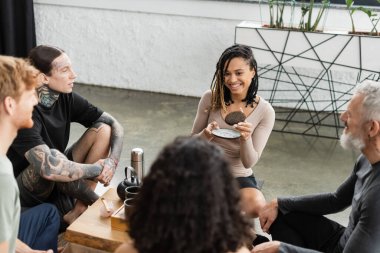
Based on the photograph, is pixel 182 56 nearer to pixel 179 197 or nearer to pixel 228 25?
pixel 228 25

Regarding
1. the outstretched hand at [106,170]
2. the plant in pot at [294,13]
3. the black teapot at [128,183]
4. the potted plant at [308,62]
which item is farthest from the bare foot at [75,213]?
the plant in pot at [294,13]

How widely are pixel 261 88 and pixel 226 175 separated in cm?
341

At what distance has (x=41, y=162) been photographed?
7.07ft

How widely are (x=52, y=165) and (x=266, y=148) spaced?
6.07ft

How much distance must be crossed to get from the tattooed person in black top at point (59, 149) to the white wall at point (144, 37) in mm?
2070

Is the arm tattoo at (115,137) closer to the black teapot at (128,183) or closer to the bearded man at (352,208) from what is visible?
the black teapot at (128,183)

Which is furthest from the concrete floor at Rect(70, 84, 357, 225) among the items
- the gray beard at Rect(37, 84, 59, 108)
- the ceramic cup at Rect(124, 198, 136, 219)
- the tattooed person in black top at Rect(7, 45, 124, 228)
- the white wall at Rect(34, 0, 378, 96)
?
the ceramic cup at Rect(124, 198, 136, 219)

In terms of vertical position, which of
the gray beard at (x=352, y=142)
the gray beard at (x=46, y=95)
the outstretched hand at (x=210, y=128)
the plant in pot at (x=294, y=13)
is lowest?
the outstretched hand at (x=210, y=128)

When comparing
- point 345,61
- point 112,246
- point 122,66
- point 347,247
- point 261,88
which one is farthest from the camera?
point 122,66

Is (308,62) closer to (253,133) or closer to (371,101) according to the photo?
(253,133)

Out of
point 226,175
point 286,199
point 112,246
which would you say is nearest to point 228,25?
point 286,199

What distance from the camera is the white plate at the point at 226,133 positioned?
88.8 inches

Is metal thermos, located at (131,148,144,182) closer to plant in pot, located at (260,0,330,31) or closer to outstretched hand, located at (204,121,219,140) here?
outstretched hand, located at (204,121,219,140)

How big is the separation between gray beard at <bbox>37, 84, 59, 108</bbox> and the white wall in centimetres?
231
